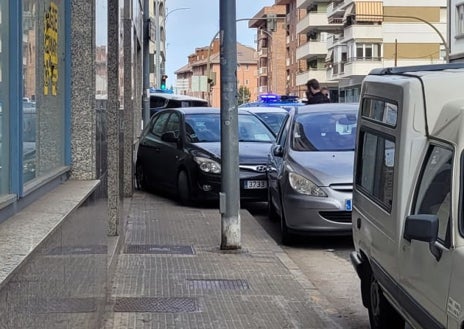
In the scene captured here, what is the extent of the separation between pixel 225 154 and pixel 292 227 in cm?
141

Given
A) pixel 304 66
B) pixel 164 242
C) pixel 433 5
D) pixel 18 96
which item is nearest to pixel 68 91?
pixel 18 96

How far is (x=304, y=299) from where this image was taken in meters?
6.75

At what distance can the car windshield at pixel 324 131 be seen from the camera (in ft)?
33.8

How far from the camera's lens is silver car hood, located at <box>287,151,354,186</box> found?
366 inches

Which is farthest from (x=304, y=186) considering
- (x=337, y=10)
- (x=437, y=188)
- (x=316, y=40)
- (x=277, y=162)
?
(x=316, y=40)

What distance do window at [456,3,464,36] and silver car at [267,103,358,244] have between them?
119 feet

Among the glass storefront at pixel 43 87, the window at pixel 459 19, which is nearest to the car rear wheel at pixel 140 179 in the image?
the glass storefront at pixel 43 87

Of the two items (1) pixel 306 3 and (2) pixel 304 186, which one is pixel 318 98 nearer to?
(2) pixel 304 186

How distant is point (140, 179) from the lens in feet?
48.4

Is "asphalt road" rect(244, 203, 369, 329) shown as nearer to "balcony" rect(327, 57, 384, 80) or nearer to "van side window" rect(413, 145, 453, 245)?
"van side window" rect(413, 145, 453, 245)

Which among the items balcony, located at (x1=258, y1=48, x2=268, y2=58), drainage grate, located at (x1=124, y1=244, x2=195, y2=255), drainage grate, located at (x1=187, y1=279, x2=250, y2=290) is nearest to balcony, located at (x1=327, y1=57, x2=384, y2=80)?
balcony, located at (x1=258, y1=48, x2=268, y2=58)

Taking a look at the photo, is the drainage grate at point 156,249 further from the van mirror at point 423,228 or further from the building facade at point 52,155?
the van mirror at point 423,228

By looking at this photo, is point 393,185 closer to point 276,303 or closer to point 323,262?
point 276,303

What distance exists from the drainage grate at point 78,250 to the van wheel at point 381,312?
1.94 meters
